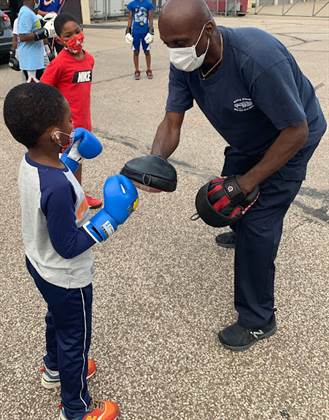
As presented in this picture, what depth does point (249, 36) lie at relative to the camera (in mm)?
1988

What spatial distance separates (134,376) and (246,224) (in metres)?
0.95

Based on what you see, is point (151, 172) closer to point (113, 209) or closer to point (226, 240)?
point (113, 209)

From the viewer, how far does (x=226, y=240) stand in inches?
130

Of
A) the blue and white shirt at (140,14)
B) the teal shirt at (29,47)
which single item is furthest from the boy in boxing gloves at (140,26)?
the teal shirt at (29,47)

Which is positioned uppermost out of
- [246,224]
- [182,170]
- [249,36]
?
[249,36]

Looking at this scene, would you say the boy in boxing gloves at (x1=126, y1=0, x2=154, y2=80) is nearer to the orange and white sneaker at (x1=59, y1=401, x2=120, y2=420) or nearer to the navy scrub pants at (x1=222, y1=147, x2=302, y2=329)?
the navy scrub pants at (x1=222, y1=147, x2=302, y2=329)

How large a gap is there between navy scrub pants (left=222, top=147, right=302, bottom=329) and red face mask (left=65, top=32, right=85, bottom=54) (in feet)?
5.78

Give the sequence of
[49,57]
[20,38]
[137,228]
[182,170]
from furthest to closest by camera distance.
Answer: [49,57]
[20,38]
[182,170]
[137,228]

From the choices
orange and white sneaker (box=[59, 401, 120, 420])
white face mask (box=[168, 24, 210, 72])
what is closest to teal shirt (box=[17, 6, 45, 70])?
white face mask (box=[168, 24, 210, 72])

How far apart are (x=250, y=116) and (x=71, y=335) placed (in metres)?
1.27

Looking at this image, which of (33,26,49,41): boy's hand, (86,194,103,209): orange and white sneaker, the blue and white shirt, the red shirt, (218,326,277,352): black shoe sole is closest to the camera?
(218,326,277,352): black shoe sole

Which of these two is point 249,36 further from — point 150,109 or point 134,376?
point 150,109

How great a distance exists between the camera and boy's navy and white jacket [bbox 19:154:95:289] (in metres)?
1.54

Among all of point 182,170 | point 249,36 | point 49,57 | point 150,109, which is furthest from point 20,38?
point 249,36
